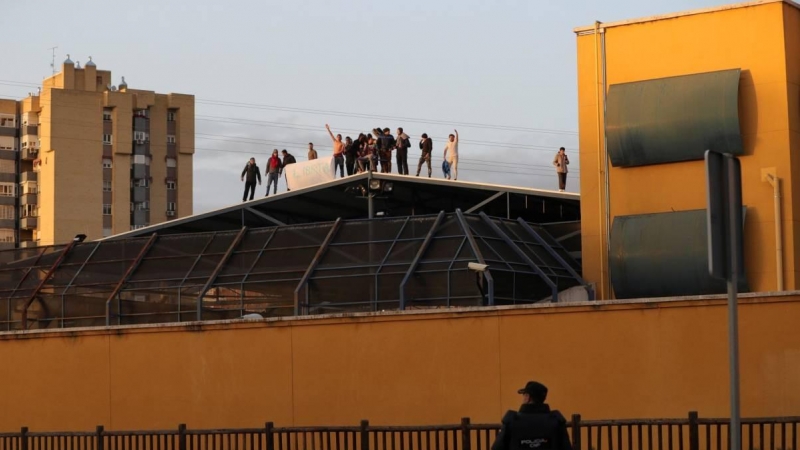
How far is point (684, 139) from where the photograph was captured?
122ft

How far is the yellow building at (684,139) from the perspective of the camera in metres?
36.5

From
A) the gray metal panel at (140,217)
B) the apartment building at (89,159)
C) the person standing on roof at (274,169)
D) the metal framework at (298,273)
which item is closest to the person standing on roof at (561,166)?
the metal framework at (298,273)

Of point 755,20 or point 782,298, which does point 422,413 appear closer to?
point 782,298

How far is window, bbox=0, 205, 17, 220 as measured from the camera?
129500 millimetres

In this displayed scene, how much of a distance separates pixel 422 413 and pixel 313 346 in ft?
10.9

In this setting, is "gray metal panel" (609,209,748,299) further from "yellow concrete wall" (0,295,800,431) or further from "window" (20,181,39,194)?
"window" (20,181,39,194)

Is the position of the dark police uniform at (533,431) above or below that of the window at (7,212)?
below

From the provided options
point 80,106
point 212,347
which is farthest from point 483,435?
point 80,106

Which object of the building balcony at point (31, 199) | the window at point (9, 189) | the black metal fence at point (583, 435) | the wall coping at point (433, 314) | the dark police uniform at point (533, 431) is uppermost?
the window at point (9, 189)

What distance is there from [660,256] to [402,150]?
12480 millimetres

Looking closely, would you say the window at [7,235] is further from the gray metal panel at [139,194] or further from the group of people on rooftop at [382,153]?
the group of people on rooftop at [382,153]

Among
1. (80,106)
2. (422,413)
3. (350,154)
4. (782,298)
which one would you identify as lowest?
(422,413)

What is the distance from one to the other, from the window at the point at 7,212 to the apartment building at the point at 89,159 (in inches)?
5.1

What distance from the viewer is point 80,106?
123250 mm
